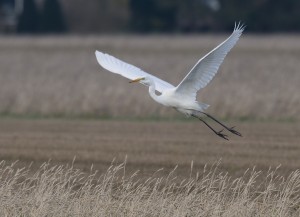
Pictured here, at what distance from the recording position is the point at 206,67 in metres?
12.8

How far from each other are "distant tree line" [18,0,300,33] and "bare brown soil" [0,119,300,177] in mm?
46957

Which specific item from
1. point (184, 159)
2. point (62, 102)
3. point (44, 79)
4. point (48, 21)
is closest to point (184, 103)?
point (184, 159)

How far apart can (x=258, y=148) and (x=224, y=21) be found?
53.6 meters

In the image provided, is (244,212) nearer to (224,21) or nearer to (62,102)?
(62,102)

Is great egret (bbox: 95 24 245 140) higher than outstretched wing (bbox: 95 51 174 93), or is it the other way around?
great egret (bbox: 95 24 245 140)

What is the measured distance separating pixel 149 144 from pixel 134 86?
324 inches

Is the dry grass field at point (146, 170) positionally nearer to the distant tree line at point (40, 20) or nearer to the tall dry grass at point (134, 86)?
the tall dry grass at point (134, 86)

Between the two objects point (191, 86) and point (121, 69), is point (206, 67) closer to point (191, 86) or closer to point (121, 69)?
point (191, 86)

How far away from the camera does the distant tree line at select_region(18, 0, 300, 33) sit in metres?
68.4

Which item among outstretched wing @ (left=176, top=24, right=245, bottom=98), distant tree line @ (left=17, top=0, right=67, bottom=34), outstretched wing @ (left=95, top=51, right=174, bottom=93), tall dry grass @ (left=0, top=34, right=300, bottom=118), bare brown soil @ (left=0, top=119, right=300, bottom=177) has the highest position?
outstretched wing @ (left=176, top=24, right=245, bottom=98)

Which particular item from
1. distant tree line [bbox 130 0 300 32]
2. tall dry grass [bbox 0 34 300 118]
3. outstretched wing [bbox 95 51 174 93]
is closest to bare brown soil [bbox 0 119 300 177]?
outstretched wing [bbox 95 51 174 93]

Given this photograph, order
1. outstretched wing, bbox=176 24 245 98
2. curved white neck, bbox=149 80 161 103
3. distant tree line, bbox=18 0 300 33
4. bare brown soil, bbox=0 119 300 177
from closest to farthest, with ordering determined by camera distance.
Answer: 1. outstretched wing, bbox=176 24 245 98
2. curved white neck, bbox=149 80 161 103
3. bare brown soil, bbox=0 119 300 177
4. distant tree line, bbox=18 0 300 33

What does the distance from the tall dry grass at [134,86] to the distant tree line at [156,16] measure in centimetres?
1455

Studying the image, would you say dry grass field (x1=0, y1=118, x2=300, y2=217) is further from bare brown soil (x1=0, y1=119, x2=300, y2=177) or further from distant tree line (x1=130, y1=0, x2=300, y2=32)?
distant tree line (x1=130, y1=0, x2=300, y2=32)
